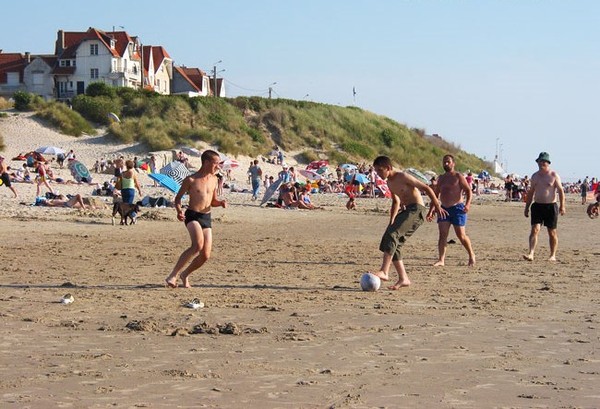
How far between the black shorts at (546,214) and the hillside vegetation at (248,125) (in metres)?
35.2

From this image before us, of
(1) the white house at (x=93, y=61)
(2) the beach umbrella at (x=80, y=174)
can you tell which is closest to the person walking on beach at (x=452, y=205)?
(2) the beach umbrella at (x=80, y=174)

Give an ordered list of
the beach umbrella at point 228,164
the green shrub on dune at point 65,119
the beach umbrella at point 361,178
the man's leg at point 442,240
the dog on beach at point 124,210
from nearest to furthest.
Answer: the man's leg at point 442,240 → the dog on beach at point 124,210 → the beach umbrella at point 361,178 → the beach umbrella at point 228,164 → the green shrub on dune at point 65,119

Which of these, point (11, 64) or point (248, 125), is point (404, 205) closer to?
point (248, 125)

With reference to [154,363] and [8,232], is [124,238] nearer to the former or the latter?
[8,232]

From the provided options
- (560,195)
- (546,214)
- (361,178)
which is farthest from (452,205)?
(361,178)

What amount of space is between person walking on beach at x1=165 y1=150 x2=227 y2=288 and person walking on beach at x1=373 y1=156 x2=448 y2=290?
1.88 metres

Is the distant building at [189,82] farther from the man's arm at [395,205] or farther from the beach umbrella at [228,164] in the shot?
the man's arm at [395,205]

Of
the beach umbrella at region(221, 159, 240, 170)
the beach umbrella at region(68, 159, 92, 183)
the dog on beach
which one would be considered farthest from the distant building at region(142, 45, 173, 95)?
the dog on beach

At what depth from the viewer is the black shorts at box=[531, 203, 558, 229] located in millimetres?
14539

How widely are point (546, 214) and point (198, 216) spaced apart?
6.06 meters

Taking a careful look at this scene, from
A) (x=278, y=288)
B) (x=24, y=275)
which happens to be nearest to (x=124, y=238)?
(x=24, y=275)

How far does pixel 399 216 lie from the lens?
36.9 feet

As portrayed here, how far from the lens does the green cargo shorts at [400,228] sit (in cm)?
1105

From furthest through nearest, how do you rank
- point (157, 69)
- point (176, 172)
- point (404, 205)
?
1. point (157, 69)
2. point (176, 172)
3. point (404, 205)
